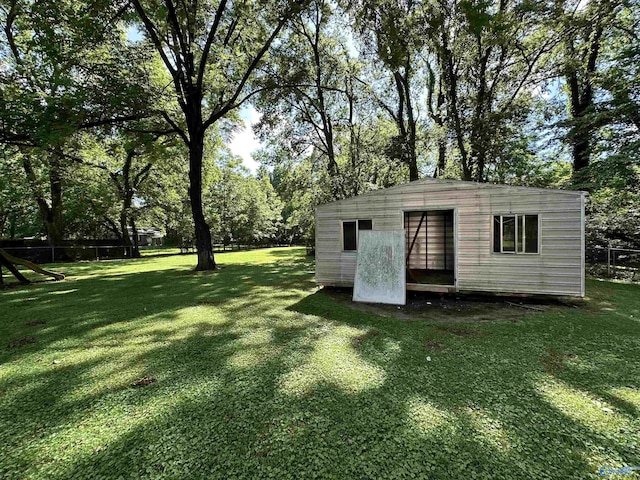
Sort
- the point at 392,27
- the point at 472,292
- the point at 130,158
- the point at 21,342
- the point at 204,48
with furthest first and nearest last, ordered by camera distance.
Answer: the point at 130,158
the point at 204,48
the point at 392,27
the point at 472,292
the point at 21,342

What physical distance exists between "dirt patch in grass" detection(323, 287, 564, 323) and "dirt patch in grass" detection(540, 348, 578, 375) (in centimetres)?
158

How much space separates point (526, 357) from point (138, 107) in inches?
521

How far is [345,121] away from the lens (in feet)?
65.2

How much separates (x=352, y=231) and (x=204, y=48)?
10867 millimetres

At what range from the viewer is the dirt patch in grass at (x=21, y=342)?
4.51 meters

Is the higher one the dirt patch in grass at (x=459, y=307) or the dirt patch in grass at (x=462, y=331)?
the dirt patch in grass at (x=459, y=307)

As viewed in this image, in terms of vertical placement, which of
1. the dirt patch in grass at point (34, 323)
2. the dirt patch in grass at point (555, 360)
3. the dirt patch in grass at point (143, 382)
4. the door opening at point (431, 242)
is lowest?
the dirt patch in grass at point (555, 360)

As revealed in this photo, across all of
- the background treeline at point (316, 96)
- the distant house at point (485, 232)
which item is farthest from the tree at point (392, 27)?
the distant house at point (485, 232)

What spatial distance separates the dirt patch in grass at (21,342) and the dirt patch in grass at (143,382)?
285 cm

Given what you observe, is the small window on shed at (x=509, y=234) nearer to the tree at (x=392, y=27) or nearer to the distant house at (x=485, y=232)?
the distant house at (x=485, y=232)

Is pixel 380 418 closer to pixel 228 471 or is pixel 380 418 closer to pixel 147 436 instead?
pixel 228 471

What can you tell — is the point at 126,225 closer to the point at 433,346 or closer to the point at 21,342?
the point at 21,342

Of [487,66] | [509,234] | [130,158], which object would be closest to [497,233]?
[509,234]

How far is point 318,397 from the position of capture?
2.96 metres
